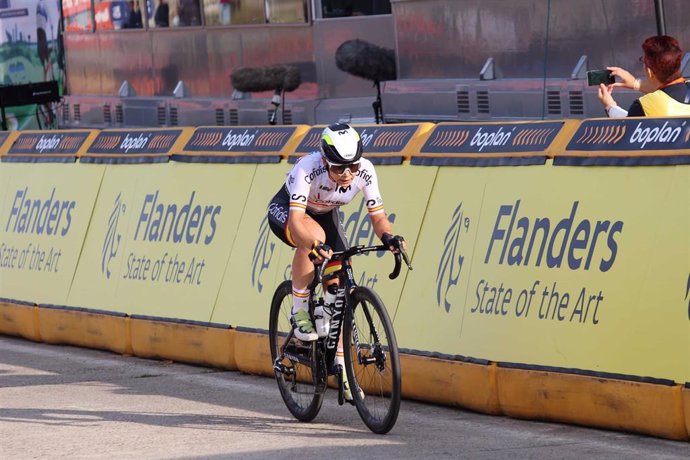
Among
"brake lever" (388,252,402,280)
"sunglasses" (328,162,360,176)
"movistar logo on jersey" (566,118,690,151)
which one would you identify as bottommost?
"brake lever" (388,252,402,280)

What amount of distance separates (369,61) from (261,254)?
30.7 feet

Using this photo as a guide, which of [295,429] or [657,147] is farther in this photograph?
[295,429]

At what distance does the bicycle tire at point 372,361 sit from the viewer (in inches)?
346

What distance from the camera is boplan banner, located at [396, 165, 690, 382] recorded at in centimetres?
857

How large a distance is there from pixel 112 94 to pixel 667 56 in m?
18.4

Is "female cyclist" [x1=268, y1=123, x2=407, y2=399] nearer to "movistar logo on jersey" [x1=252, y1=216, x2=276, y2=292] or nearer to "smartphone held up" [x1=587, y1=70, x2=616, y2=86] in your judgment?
"smartphone held up" [x1=587, y1=70, x2=616, y2=86]

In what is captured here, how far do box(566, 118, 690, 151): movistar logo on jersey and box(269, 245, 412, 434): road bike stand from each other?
1295 mm

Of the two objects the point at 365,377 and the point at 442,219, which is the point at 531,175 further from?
the point at 365,377

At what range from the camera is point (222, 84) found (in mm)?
23859

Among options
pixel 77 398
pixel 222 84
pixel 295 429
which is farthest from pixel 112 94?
pixel 295 429

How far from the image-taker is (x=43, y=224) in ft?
48.1

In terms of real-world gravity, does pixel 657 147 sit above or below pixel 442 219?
above

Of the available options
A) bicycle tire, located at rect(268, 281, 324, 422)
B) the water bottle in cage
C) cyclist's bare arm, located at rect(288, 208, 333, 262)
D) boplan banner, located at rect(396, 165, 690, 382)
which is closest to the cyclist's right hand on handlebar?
cyclist's bare arm, located at rect(288, 208, 333, 262)

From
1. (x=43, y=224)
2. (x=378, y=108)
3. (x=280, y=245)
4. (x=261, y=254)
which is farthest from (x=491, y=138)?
(x=378, y=108)
